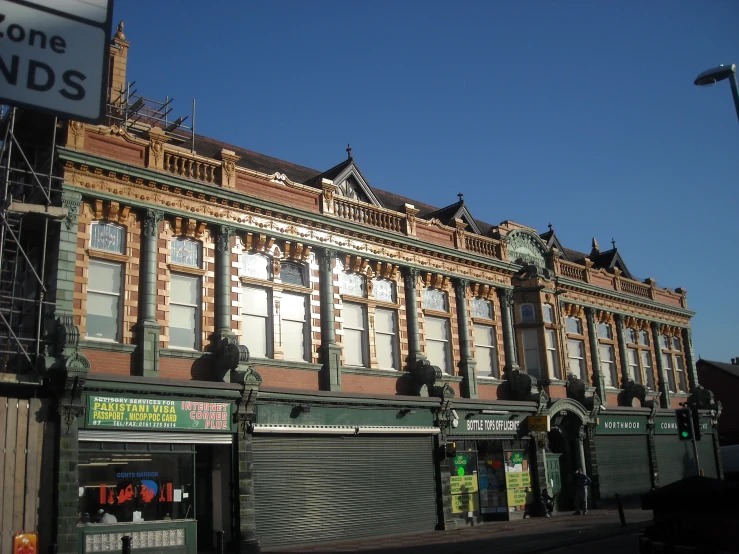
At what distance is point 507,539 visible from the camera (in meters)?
20.9

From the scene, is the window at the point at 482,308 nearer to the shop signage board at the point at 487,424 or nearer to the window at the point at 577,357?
the shop signage board at the point at 487,424

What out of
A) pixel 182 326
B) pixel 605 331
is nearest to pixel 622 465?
pixel 605 331

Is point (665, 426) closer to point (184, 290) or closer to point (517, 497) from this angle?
point (517, 497)

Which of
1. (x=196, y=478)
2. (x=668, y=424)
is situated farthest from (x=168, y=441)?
(x=668, y=424)

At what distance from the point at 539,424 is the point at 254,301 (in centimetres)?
1335

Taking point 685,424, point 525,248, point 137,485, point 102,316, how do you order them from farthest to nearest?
1. point 525,248
2. point 685,424
3. point 102,316
4. point 137,485

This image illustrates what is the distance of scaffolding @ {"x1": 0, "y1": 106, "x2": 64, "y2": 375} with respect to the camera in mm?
17984

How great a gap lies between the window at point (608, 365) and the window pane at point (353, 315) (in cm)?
1619

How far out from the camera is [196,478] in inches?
819

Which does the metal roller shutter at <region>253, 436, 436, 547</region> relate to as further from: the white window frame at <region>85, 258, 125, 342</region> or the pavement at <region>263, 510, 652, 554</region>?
the white window frame at <region>85, 258, 125, 342</region>

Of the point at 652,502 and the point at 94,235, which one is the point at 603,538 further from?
the point at 94,235

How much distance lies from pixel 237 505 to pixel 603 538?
399 inches

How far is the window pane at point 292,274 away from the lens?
933 inches

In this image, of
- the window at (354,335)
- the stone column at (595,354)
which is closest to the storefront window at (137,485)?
the window at (354,335)
